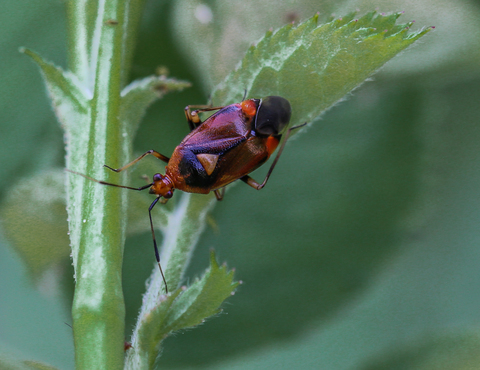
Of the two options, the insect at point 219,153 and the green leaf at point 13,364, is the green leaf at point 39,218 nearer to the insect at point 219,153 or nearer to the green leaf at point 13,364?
the insect at point 219,153

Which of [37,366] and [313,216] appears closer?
[37,366]

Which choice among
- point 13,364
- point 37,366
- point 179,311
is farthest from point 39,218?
point 179,311

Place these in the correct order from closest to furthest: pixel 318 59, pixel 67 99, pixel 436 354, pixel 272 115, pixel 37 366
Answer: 1. pixel 37 366
2. pixel 318 59
3. pixel 67 99
4. pixel 272 115
5. pixel 436 354

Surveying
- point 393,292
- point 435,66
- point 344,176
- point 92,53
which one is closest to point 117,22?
point 92,53

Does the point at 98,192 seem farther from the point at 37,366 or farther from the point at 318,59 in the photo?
the point at 318,59

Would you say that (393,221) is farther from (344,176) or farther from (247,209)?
(247,209)

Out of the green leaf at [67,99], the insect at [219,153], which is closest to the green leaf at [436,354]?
the insect at [219,153]

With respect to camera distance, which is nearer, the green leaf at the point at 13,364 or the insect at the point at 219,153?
the green leaf at the point at 13,364
